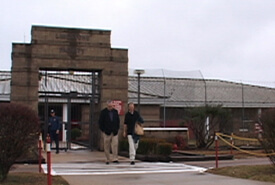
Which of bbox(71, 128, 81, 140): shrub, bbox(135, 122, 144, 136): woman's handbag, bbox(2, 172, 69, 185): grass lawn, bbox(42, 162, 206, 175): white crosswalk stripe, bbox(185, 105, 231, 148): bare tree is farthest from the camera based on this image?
bbox(71, 128, 81, 140): shrub

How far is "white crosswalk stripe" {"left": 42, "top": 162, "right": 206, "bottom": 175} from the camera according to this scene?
12.1m

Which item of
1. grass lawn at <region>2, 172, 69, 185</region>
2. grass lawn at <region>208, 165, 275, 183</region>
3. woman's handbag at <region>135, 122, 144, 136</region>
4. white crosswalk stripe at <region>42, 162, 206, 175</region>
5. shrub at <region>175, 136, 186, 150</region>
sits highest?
woman's handbag at <region>135, 122, 144, 136</region>

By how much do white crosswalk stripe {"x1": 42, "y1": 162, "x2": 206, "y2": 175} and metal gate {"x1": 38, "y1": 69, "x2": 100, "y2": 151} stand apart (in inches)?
236

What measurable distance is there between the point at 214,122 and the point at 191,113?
52.8 inches

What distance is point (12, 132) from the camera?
31.0 feet

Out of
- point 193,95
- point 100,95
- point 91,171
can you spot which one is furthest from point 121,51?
point 193,95

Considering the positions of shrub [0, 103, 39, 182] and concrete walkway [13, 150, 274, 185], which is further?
concrete walkway [13, 150, 274, 185]

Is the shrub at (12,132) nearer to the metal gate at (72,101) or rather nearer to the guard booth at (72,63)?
the guard booth at (72,63)

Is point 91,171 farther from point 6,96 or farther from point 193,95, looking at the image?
point 193,95

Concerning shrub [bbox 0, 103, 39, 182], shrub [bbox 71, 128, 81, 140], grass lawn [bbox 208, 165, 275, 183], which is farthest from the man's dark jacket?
shrub [bbox 71, 128, 81, 140]

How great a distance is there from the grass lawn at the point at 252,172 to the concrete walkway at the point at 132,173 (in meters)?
0.37

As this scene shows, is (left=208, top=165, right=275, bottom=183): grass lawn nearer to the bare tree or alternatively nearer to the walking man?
the walking man

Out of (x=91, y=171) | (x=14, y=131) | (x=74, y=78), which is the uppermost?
(x=74, y=78)

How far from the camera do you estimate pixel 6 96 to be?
27.6 m
